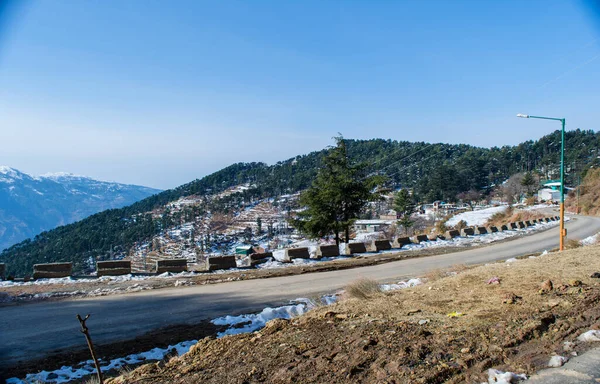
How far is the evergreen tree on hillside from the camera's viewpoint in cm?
2442

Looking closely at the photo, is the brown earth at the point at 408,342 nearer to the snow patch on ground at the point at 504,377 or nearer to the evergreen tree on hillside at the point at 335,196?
the snow patch on ground at the point at 504,377

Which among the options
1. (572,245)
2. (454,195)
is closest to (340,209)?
(572,245)

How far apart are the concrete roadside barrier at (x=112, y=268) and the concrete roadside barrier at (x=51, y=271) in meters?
1.09

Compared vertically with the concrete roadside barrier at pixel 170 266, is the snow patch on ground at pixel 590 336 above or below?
above

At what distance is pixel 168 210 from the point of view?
184750 mm

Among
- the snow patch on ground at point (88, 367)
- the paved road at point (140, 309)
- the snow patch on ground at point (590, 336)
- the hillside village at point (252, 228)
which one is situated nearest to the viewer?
the snow patch on ground at point (590, 336)

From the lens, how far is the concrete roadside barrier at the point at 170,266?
15.8m

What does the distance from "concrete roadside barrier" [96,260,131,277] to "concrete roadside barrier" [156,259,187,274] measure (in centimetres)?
115

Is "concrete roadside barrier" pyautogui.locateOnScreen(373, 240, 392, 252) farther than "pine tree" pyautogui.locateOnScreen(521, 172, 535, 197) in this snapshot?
No

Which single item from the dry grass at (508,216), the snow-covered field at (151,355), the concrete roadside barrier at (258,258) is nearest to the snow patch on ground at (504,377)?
the snow-covered field at (151,355)

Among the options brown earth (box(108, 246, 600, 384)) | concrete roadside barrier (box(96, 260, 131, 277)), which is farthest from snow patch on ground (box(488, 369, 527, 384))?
concrete roadside barrier (box(96, 260, 131, 277))

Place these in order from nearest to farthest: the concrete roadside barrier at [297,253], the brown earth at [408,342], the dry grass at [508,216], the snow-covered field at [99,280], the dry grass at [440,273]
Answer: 1. the brown earth at [408,342]
2. the dry grass at [440,273]
3. the snow-covered field at [99,280]
4. the concrete roadside barrier at [297,253]
5. the dry grass at [508,216]

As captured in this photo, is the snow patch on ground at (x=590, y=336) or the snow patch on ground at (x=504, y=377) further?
the snow patch on ground at (x=590, y=336)

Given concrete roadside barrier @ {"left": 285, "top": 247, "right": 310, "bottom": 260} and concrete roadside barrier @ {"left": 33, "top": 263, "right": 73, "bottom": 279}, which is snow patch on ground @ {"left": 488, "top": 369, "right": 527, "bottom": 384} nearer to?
concrete roadside barrier @ {"left": 285, "top": 247, "right": 310, "bottom": 260}
